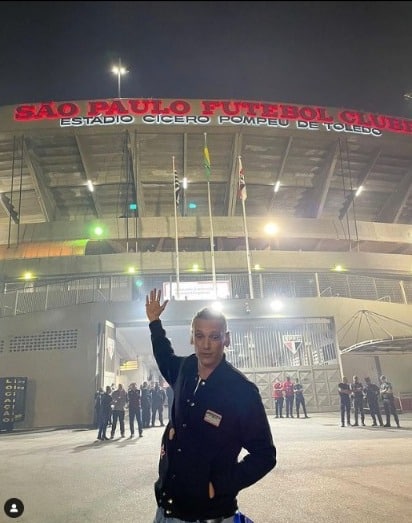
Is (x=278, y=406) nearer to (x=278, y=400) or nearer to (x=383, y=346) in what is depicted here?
(x=278, y=400)

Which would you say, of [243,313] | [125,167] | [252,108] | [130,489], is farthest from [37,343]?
[252,108]

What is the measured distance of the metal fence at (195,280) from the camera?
22172 mm

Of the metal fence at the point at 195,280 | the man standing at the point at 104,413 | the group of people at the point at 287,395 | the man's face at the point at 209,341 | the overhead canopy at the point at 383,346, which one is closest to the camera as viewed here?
the man's face at the point at 209,341

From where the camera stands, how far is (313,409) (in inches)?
798

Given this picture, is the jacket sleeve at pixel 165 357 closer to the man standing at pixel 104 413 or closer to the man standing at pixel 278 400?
the man standing at pixel 104 413

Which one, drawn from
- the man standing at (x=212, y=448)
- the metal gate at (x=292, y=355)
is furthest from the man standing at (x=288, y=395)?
the man standing at (x=212, y=448)

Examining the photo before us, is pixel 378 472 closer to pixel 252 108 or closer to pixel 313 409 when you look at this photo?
pixel 313 409

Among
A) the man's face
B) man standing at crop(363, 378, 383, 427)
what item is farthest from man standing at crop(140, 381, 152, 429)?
the man's face

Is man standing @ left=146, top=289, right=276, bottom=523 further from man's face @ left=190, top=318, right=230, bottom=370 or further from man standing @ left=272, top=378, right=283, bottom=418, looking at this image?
man standing @ left=272, top=378, right=283, bottom=418

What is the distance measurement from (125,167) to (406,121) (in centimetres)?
2123

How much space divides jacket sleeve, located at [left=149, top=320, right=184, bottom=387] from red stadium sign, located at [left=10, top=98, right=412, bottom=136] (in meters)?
A: 24.4

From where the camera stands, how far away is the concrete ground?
440 centimetres

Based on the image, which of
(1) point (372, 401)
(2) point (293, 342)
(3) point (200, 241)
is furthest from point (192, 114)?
(1) point (372, 401)

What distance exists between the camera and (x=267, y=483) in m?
5.73
